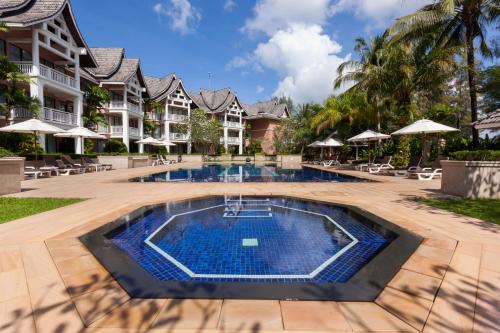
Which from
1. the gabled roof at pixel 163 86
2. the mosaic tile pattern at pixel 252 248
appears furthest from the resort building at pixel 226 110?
the mosaic tile pattern at pixel 252 248

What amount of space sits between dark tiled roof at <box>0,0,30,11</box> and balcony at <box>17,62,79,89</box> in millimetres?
4117

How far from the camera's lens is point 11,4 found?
61.8ft

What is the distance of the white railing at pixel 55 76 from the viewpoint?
63.0ft

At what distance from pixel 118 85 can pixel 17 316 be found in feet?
105

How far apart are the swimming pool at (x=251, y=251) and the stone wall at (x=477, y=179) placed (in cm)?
452

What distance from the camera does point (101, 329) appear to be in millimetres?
2406

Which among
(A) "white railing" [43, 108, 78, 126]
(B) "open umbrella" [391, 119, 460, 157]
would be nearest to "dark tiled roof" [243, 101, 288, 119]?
(A) "white railing" [43, 108, 78, 126]

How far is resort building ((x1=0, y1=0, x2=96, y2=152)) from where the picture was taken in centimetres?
1814

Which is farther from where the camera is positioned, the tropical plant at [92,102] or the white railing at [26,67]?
the tropical plant at [92,102]

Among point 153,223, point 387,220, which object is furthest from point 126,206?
point 387,220

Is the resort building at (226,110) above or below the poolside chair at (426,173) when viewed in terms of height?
above

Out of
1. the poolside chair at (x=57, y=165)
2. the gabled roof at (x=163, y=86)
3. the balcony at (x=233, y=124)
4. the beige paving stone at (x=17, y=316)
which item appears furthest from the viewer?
the balcony at (x=233, y=124)

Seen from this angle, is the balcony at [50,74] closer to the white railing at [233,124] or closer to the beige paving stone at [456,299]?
the beige paving stone at [456,299]

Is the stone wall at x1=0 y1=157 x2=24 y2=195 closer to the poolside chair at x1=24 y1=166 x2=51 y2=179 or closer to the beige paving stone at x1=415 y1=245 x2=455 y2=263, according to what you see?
the poolside chair at x1=24 y1=166 x2=51 y2=179
